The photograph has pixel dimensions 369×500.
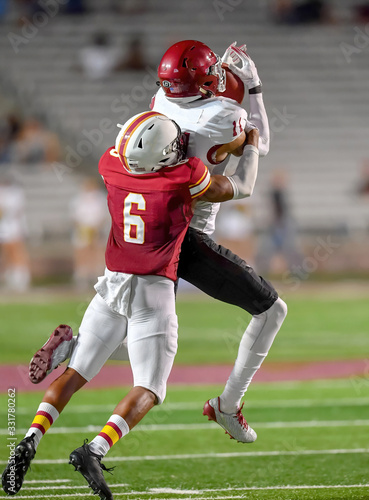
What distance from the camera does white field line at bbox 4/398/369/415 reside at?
7480mm

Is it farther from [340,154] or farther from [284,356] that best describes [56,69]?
[284,356]

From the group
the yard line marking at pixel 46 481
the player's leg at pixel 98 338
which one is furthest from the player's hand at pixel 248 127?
the yard line marking at pixel 46 481

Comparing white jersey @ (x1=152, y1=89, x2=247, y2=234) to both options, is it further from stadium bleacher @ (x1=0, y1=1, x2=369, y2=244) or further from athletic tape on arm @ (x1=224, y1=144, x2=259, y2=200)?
stadium bleacher @ (x1=0, y1=1, x2=369, y2=244)

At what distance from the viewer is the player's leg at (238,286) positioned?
4566mm

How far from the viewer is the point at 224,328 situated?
11.8 m

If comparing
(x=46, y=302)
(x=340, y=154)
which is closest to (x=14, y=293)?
(x=46, y=302)

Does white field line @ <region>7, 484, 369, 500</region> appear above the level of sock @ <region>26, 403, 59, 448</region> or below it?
below

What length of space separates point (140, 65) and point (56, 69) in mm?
1670

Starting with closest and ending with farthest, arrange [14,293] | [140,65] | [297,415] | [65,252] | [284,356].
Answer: [297,415], [284,356], [14,293], [65,252], [140,65]

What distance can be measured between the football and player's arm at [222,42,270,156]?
2 centimetres

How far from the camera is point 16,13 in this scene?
18.2 meters

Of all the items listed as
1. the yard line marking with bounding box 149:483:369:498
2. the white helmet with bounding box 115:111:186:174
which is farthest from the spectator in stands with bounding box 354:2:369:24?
the white helmet with bounding box 115:111:186:174

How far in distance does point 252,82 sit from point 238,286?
1.09 meters

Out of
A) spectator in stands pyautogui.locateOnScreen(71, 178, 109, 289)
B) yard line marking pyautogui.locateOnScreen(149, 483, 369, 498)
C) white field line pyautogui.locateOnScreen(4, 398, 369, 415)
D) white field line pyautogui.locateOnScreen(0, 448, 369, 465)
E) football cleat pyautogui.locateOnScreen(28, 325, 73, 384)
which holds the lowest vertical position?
spectator in stands pyautogui.locateOnScreen(71, 178, 109, 289)
